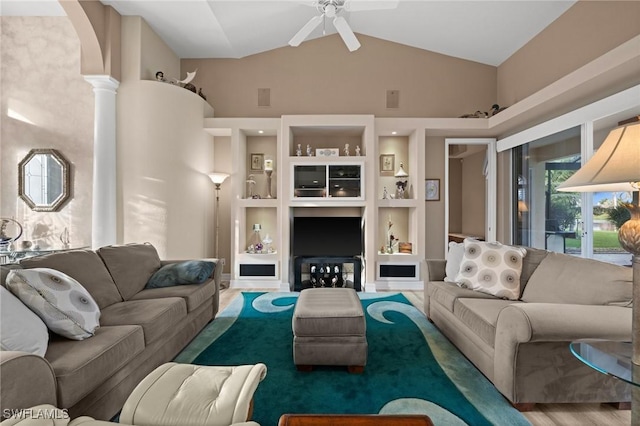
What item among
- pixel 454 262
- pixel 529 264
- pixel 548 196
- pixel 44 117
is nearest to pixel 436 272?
pixel 454 262

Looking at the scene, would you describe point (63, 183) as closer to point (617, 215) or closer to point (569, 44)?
point (617, 215)

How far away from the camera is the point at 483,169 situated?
5516 mm

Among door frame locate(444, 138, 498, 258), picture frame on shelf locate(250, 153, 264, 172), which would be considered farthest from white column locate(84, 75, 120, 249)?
door frame locate(444, 138, 498, 258)

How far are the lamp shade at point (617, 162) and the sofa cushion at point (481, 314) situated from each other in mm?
1086

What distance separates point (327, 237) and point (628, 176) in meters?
3.85

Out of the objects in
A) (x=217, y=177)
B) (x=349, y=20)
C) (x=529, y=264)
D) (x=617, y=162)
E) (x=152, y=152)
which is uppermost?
(x=349, y=20)

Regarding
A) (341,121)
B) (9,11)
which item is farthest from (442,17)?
(9,11)

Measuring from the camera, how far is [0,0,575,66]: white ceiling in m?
4.00

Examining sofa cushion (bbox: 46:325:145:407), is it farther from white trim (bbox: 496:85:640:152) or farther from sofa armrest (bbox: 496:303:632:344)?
white trim (bbox: 496:85:640:152)

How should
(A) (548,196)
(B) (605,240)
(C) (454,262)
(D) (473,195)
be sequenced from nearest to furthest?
(C) (454,262), (B) (605,240), (A) (548,196), (D) (473,195)

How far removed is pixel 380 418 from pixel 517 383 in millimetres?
1145

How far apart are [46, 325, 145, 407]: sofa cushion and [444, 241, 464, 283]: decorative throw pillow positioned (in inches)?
108

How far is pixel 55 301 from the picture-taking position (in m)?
1.72

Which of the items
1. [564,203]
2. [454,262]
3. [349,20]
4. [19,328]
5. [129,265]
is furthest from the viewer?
Answer: [349,20]
